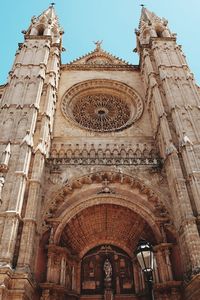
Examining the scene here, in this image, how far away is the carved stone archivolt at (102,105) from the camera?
Answer: 18.2 m

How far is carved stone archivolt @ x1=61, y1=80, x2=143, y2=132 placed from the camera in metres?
18.2

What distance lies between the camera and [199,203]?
11.2 m

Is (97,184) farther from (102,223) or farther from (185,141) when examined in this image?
(185,141)

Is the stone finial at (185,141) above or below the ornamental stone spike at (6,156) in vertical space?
above

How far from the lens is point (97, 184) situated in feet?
44.4

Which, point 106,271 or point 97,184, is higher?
point 97,184

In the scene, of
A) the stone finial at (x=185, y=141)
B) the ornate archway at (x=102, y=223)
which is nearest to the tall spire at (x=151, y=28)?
the stone finial at (x=185, y=141)

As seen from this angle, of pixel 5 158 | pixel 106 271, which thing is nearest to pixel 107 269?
pixel 106 271

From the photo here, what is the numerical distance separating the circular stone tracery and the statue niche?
688 cm

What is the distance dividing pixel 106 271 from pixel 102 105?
10639 mm

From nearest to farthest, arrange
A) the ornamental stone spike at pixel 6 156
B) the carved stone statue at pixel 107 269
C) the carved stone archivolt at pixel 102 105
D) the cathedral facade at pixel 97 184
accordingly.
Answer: the cathedral facade at pixel 97 184
the ornamental stone spike at pixel 6 156
the carved stone statue at pixel 107 269
the carved stone archivolt at pixel 102 105

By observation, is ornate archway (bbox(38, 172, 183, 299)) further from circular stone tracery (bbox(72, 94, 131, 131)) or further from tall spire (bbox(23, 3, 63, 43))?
tall spire (bbox(23, 3, 63, 43))

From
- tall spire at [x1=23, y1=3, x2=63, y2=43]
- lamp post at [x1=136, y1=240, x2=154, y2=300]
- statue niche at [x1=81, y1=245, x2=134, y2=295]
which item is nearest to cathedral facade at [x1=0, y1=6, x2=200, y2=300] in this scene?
statue niche at [x1=81, y1=245, x2=134, y2=295]

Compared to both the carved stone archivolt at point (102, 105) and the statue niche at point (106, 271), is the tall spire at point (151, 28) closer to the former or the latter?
the carved stone archivolt at point (102, 105)
